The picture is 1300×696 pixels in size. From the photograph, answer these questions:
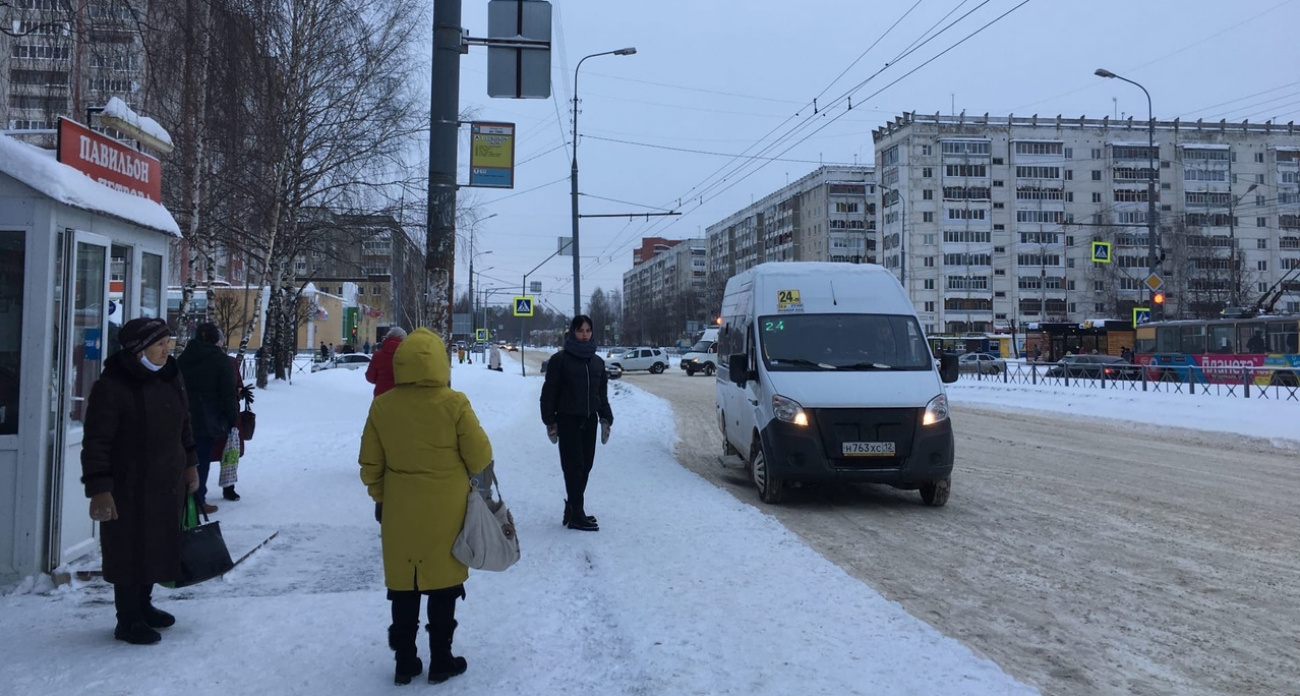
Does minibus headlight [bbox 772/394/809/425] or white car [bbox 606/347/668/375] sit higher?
white car [bbox 606/347/668/375]

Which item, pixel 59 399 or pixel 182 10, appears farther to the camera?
pixel 182 10

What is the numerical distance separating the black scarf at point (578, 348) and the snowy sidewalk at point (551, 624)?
1.46 m

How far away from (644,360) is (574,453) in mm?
45333

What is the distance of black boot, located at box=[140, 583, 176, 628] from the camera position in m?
4.48

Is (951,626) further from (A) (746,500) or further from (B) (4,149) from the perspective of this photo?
(B) (4,149)

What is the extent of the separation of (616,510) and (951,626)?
3910 millimetres

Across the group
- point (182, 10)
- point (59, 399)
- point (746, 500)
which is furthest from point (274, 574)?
point (746, 500)

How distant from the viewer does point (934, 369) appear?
9.14 meters

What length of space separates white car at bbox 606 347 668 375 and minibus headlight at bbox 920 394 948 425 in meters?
43.4

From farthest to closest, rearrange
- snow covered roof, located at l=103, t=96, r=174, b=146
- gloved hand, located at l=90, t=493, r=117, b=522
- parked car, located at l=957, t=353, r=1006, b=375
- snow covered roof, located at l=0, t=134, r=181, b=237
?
parked car, located at l=957, t=353, r=1006, b=375 → snow covered roof, located at l=103, t=96, r=174, b=146 → snow covered roof, located at l=0, t=134, r=181, b=237 → gloved hand, located at l=90, t=493, r=117, b=522

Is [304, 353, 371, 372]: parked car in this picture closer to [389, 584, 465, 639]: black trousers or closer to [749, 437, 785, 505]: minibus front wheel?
[749, 437, 785, 505]: minibus front wheel

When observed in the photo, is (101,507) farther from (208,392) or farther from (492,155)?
(492,155)

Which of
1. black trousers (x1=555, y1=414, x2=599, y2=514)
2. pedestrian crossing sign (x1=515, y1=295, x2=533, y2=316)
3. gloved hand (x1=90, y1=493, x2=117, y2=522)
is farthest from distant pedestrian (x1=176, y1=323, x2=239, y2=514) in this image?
pedestrian crossing sign (x1=515, y1=295, x2=533, y2=316)

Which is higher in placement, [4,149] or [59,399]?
[4,149]
